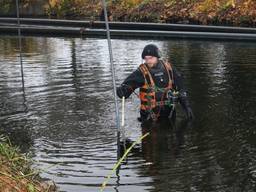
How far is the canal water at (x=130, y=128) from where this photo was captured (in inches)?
332

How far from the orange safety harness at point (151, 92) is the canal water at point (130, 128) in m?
0.34

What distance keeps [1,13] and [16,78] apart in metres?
33.9

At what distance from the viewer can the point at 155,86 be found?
1136 centimetres

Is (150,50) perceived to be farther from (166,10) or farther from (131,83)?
(166,10)

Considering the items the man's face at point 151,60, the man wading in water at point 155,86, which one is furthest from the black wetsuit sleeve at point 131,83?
the man's face at point 151,60

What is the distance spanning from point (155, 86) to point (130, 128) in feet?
3.01

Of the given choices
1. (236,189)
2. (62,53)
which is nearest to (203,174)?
(236,189)

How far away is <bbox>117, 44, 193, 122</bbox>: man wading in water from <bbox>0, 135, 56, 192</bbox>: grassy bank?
13.2 ft

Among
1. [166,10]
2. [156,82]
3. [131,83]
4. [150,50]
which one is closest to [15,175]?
[131,83]

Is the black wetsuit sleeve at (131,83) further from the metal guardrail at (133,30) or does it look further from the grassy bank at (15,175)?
the metal guardrail at (133,30)

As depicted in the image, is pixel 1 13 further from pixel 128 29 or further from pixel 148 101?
pixel 148 101

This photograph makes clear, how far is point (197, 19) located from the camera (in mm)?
33781

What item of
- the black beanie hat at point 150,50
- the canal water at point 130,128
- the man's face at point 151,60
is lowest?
the canal water at point 130,128

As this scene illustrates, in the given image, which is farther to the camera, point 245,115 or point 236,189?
point 245,115
